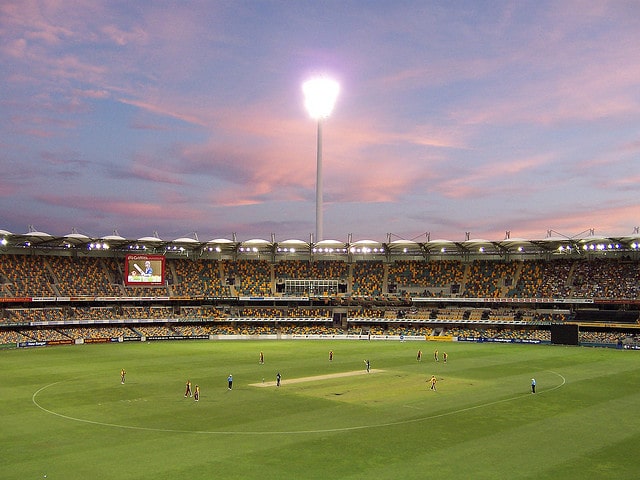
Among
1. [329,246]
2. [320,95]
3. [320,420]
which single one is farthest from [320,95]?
[320,420]

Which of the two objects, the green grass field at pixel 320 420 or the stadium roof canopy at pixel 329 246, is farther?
the stadium roof canopy at pixel 329 246

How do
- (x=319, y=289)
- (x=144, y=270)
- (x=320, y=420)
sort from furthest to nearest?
1. (x=319, y=289)
2. (x=144, y=270)
3. (x=320, y=420)

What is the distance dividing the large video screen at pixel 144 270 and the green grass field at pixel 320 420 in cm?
2844

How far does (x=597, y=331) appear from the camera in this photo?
81875 millimetres

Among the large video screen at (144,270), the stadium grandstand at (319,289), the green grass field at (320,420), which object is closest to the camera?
the green grass field at (320,420)

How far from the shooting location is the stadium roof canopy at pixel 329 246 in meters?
85.9

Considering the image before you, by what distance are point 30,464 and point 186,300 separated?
2893 inches

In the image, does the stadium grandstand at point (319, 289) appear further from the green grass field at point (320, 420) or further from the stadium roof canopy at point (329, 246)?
the green grass field at point (320, 420)

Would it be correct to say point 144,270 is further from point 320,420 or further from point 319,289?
point 320,420

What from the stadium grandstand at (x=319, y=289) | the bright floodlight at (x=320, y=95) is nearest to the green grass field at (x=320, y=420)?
the stadium grandstand at (x=319, y=289)

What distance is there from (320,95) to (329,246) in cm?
2665

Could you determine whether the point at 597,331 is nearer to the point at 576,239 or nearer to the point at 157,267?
the point at 576,239

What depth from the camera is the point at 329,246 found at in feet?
331

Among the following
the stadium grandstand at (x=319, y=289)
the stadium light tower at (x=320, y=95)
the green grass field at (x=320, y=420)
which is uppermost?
the stadium light tower at (x=320, y=95)
